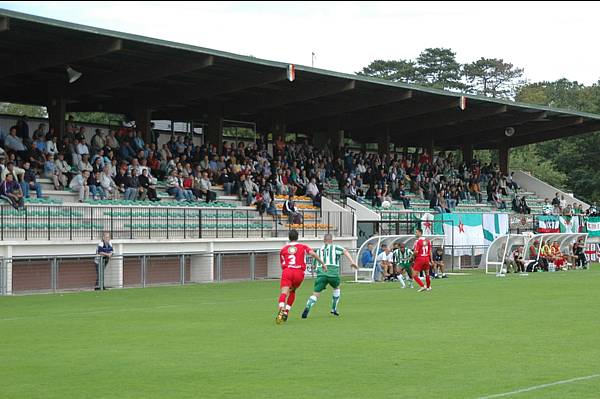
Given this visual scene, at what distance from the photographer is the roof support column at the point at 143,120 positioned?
45.3 m

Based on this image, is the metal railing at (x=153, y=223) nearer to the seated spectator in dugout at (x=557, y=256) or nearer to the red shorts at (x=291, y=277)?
the seated spectator in dugout at (x=557, y=256)

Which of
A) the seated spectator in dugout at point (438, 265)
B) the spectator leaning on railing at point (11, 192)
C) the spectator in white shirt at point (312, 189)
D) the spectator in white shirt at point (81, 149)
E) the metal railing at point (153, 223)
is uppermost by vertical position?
the spectator in white shirt at point (81, 149)

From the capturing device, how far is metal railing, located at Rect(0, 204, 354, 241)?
30797 mm

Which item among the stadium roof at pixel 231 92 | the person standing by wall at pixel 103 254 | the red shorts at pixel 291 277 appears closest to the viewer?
the red shorts at pixel 291 277

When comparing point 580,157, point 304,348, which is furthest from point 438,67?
point 304,348

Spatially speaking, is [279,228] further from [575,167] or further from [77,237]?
[575,167]

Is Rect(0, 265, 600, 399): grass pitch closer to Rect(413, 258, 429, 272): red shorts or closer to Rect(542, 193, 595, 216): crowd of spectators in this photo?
Rect(413, 258, 429, 272): red shorts

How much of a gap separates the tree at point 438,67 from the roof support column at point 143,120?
72.8 metres

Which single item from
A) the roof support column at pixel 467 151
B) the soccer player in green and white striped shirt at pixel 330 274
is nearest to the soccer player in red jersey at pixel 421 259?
the soccer player in green and white striped shirt at pixel 330 274

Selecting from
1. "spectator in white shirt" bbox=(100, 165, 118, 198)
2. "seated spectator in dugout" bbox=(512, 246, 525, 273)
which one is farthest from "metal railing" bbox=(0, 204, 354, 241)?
"seated spectator in dugout" bbox=(512, 246, 525, 273)

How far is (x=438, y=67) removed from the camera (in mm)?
117250

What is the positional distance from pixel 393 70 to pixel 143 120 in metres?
72.5

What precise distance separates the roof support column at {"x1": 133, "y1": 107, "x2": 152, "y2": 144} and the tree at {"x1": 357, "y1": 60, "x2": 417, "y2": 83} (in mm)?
69024

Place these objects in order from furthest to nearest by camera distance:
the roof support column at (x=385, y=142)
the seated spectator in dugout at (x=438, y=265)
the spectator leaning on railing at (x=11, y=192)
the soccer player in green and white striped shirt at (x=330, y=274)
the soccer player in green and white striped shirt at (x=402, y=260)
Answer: the roof support column at (x=385, y=142)
the seated spectator in dugout at (x=438, y=265)
the soccer player in green and white striped shirt at (x=402, y=260)
the spectator leaning on railing at (x=11, y=192)
the soccer player in green and white striped shirt at (x=330, y=274)
